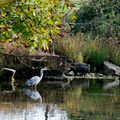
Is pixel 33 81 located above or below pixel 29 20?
below

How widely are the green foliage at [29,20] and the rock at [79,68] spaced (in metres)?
15.1

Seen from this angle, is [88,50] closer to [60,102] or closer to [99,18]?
[99,18]

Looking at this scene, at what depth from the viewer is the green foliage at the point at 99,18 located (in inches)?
1013

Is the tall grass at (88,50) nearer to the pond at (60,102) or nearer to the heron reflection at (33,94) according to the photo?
the pond at (60,102)

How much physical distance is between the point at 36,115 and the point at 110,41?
12.6 m

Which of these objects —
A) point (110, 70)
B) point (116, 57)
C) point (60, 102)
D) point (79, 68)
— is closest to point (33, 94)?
point (60, 102)

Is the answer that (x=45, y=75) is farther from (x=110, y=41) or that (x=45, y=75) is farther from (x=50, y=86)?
(x=110, y=41)

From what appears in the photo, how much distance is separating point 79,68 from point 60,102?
695cm

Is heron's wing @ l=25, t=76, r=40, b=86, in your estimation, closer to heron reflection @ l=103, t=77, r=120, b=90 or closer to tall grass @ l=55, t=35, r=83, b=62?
heron reflection @ l=103, t=77, r=120, b=90

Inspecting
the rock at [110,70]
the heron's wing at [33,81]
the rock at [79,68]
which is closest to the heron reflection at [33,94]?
the heron's wing at [33,81]

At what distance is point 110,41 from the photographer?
2473 centimetres

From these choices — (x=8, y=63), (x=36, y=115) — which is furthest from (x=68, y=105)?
(x=8, y=63)

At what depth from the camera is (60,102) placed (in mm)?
14953

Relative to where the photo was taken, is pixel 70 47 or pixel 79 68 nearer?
pixel 79 68
